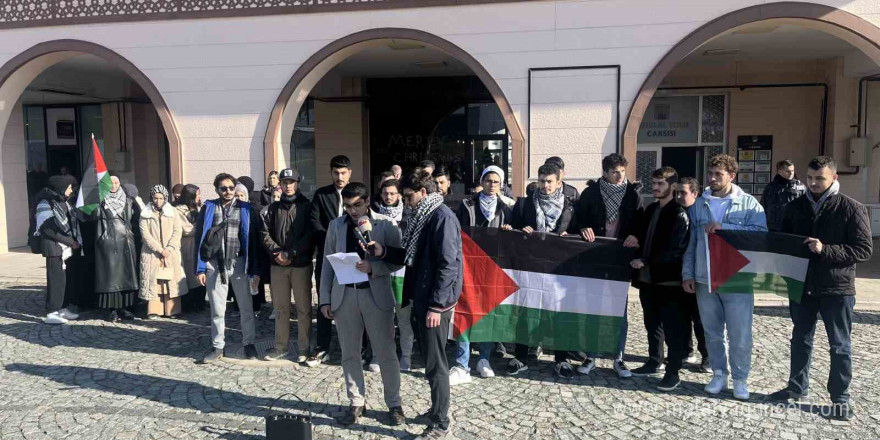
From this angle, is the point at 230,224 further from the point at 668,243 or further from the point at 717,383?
the point at 717,383

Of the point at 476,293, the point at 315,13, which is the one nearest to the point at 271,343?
the point at 476,293

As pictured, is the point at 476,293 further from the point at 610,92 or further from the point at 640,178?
the point at 640,178

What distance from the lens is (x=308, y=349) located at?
5797 mm

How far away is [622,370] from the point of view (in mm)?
5195

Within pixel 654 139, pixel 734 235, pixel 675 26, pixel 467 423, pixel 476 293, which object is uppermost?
pixel 675 26

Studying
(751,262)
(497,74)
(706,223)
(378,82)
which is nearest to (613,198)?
(706,223)

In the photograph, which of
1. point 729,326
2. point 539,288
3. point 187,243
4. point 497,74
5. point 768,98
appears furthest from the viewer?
point 768,98

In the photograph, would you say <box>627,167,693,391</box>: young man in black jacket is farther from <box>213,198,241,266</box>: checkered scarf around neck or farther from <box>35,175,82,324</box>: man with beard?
<box>35,175,82,324</box>: man with beard

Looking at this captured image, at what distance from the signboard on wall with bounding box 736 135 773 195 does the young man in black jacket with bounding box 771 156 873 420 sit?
8952 millimetres

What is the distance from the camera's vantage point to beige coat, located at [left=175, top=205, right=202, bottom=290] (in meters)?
7.37

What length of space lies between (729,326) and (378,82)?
11.1 m

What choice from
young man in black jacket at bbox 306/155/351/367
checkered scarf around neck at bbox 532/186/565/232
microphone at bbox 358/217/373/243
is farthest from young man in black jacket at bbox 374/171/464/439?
young man in black jacket at bbox 306/155/351/367

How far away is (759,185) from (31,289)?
42.8 feet

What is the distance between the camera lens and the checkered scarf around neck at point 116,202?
7031mm
